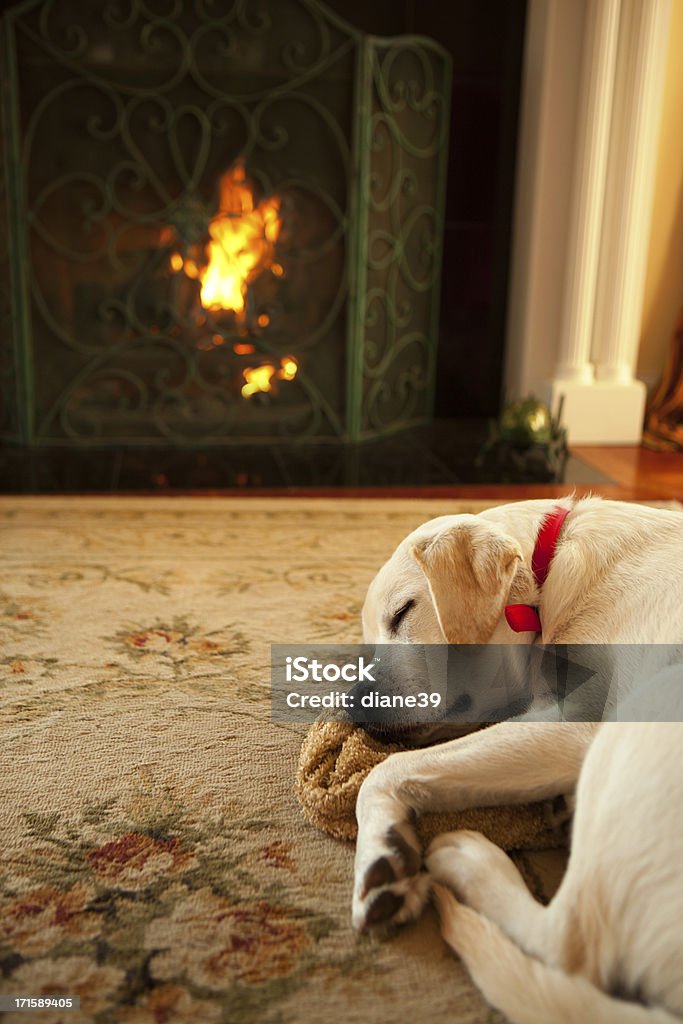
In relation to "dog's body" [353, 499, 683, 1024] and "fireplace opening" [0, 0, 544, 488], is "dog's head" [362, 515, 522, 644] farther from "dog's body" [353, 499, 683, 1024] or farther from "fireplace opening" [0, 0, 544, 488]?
"fireplace opening" [0, 0, 544, 488]

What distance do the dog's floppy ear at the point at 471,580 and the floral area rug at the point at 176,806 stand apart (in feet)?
1.22

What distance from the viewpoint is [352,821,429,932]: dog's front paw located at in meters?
1.33

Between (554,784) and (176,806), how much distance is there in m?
0.63

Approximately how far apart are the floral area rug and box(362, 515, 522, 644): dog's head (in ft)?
1.17

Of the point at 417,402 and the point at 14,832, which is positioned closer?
the point at 14,832

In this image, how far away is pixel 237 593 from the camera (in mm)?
2607

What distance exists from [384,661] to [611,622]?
38 centimetres

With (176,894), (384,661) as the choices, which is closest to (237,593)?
(384,661)

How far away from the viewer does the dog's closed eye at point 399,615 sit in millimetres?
1621

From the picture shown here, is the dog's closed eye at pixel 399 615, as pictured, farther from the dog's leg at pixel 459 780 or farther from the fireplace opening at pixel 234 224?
the fireplace opening at pixel 234 224

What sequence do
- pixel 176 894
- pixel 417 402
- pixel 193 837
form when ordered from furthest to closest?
pixel 417 402 → pixel 193 837 → pixel 176 894

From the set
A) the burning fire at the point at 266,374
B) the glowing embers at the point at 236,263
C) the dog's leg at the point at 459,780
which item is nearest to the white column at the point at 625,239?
the burning fire at the point at 266,374

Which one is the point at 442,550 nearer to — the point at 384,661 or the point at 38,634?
the point at 384,661

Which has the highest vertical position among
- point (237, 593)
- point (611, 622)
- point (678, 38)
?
point (678, 38)
